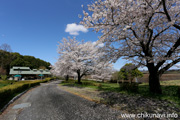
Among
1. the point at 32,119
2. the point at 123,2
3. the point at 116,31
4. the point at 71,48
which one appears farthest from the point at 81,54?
the point at 32,119

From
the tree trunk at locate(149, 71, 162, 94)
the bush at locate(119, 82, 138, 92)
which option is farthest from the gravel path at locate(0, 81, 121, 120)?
the tree trunk at locate(149, 71, 162, 94)

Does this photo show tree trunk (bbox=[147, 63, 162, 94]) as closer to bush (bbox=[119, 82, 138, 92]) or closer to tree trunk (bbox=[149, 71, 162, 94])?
tree trunk (bbox=[149, 71, 162, 94])

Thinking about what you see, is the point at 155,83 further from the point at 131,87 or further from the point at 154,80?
the point at 131,87

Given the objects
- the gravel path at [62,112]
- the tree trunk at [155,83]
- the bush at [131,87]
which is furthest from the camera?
the bush at [131,87]

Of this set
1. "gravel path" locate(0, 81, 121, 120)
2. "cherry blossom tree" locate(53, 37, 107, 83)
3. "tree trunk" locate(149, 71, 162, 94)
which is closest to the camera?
"gravel path" locate(0, 81, 121, 120)

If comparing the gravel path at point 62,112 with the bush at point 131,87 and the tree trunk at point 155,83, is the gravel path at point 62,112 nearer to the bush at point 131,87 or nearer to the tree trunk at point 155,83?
the bush at point 131,87

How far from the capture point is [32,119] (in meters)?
4.61

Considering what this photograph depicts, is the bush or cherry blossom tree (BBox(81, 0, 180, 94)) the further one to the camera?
the bush

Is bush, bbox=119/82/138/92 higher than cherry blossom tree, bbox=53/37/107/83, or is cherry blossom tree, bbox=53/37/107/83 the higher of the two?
cherry blossom tree, bbox=53/37/107/83

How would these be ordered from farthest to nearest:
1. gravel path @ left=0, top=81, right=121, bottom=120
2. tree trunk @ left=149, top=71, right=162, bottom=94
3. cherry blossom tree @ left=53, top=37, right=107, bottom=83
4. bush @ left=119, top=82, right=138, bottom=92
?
cherry blossom tree @ left=53, top=37, right=107, bottom=83 → bush @ left=119, top=82, right=138, bottom=92 → tree trunk @ left=149, top=71, right=162, bottom=94 → gravel path @ left=0, top=81, right=121, bottom=120

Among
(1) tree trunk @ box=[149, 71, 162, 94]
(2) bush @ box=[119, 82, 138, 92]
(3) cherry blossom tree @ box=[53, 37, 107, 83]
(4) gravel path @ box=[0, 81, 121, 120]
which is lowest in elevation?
(4) gravel path @ box=[0, 81, 121, 120]

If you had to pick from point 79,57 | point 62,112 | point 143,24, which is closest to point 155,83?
point 143,24

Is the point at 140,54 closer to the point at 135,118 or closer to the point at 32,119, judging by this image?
the point at 135,118

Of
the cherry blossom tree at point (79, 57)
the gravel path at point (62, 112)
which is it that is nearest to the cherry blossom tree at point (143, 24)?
the gravel path at point (62, 112)
